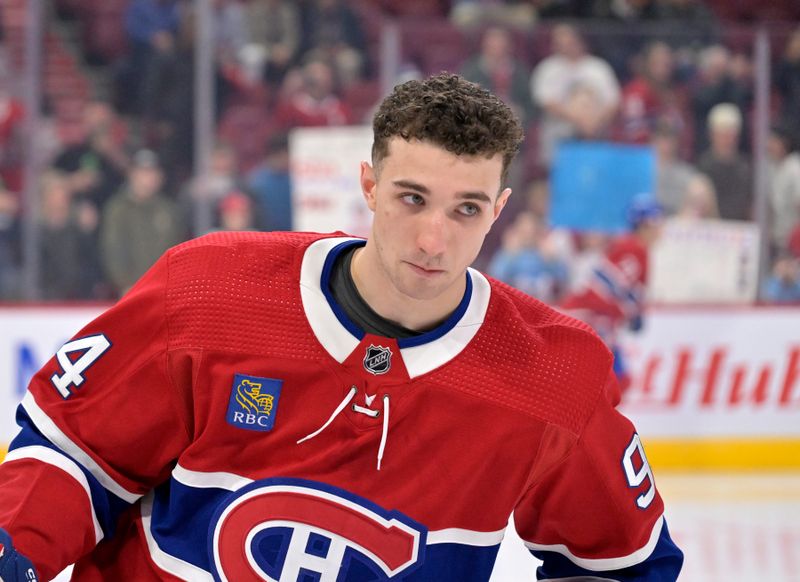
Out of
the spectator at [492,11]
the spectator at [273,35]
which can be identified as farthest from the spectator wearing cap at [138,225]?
the spectator at [492,11]

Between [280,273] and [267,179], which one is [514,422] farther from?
[267,179]

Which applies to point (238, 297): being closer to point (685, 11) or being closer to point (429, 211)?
point (429, 211)

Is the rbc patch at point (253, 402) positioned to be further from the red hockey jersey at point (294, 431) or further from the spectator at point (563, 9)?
the spectator at point (563, 9)

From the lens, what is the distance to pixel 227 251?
71.3 inches

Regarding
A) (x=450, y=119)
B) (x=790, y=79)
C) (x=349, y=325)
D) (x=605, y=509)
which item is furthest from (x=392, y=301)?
(x=790, y=79)

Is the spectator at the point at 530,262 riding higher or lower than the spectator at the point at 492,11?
lower

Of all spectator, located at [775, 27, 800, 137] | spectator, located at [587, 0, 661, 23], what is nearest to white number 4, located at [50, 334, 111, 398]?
spectator, located at [775, 27, 800, 137]

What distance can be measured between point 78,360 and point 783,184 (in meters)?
5.10

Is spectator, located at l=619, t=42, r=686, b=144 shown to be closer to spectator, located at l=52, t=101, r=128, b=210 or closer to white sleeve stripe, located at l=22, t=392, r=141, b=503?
spectator, located at l=52, t=101, r=128, b=210

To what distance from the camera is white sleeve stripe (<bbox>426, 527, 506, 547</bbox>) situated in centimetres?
178

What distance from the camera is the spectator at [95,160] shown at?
5.80m

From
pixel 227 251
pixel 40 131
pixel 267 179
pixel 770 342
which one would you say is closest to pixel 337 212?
pixel 267 179

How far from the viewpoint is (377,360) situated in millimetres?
1760

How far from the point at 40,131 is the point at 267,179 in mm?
1057
